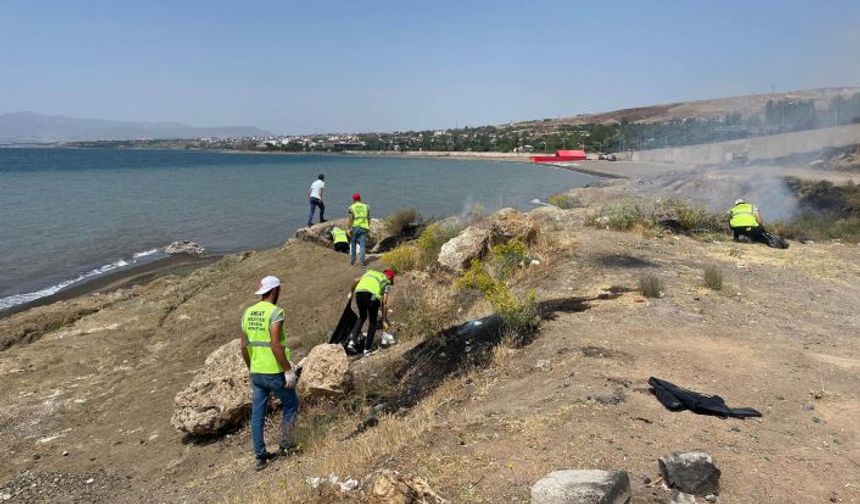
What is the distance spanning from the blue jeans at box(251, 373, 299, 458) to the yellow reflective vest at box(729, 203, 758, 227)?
1219 centimetres

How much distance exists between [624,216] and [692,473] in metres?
11.2

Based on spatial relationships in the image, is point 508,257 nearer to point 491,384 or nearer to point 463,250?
point 463,250

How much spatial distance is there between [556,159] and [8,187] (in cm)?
7389

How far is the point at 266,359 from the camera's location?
18.7ft

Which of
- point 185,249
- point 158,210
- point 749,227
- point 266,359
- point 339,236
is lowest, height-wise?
point 185,249

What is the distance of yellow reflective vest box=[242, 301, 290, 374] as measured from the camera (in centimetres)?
566

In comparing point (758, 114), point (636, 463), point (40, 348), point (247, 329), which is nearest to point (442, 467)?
point (636, 463)

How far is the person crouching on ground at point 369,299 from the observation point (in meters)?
8.57

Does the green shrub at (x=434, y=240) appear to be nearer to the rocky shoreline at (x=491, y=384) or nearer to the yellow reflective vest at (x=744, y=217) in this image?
the rocky shoreline at (x=491, y=384)

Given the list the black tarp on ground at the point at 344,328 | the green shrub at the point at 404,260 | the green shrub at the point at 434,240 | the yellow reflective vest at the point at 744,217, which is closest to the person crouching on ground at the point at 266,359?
the black tarp on ground at the point at 344,328

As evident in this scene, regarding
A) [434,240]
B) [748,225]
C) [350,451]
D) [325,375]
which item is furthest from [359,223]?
[748,225]

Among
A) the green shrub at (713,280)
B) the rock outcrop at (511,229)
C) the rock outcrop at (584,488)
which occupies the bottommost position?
the green shrub at (713,280)

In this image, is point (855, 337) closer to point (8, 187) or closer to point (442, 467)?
point (442, 467)

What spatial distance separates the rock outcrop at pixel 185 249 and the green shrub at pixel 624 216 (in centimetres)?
1558
